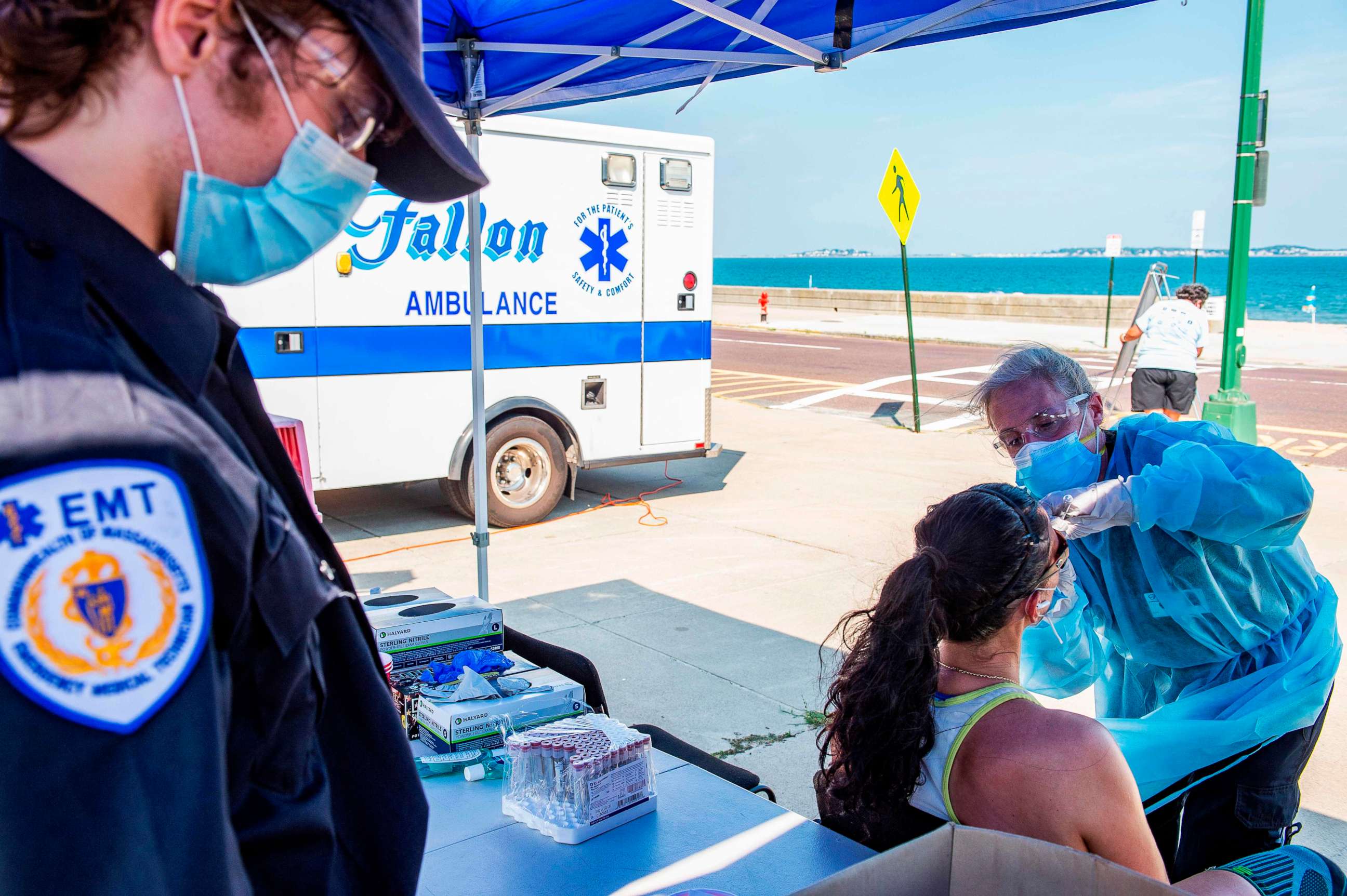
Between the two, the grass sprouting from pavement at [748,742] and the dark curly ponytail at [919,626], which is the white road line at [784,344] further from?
the dark curly ponytail at [919,626]

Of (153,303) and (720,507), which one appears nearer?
(153,303)

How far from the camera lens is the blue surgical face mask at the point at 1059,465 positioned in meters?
2.79

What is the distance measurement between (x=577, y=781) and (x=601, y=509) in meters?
6.21

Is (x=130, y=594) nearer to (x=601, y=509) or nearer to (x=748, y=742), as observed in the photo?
(x=748, y=742)

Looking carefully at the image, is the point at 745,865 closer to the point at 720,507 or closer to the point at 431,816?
the point at 431,816

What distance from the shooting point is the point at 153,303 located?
2.78ft

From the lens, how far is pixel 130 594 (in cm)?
75

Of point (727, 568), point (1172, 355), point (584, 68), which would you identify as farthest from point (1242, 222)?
point (584, 68)

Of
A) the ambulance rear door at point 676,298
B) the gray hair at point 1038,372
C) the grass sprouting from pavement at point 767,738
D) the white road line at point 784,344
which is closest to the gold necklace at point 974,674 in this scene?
the gray hair at point 1038,372

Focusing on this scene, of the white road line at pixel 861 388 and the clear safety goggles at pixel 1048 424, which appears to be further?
the white road line at pixel 861 388

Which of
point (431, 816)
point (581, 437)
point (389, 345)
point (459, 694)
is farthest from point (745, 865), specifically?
point (581, 437)

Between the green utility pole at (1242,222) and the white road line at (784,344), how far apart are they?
14.4m

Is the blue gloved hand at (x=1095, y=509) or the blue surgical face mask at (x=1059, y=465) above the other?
the blue surgical face mask at (x=1059, y=465)

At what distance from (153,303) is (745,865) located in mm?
1613
